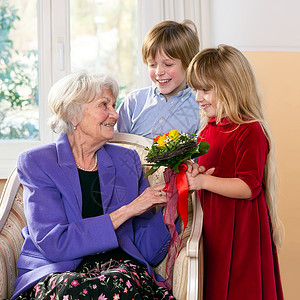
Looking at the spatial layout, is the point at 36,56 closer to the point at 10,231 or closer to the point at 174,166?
the point at 10,231

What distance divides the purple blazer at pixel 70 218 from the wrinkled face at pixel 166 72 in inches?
16.0

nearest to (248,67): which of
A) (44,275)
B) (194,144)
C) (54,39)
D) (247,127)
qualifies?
(247,127)

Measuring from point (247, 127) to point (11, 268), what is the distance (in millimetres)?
1114

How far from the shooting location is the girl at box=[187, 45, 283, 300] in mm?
2057

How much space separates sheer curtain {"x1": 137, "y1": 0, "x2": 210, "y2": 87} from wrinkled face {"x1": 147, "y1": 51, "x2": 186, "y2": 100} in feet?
2.46

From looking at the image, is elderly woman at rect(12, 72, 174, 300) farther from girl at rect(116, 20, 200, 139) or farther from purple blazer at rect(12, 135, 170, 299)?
girl at rect(116, 20, 200, 139)

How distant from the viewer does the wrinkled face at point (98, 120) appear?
Answer: 220 centimetres

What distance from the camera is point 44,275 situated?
1.93 metres

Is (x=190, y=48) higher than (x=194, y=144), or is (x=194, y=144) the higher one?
(x=190, y=48)

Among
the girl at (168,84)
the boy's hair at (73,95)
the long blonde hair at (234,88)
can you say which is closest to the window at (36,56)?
the girl at (168,84)

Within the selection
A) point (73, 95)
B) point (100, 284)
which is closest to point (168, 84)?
point (73, 95)

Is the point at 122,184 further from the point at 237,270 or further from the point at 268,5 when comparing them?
the point at 268,5

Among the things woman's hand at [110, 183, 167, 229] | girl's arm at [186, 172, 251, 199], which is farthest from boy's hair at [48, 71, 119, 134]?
girl's arm at [186, 172, 251, 199]

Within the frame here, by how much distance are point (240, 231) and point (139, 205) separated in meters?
0.43
